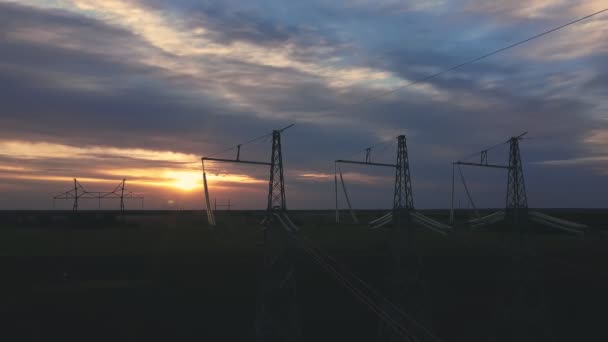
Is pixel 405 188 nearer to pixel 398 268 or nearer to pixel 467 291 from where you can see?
pixel 398 268

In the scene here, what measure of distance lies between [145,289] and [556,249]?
356 ft

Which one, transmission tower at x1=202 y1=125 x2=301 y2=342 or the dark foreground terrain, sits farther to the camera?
the dark foreground terrain

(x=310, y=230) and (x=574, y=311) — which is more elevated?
(x=310, y=230)

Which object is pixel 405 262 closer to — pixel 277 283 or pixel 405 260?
pixel 405 260

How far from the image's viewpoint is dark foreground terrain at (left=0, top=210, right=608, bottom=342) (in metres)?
70.9

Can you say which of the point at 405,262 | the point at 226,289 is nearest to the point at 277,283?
the point at 405,262

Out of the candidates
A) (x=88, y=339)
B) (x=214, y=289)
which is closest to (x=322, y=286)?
(x=214, y=289)

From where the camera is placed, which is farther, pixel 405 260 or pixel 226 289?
pixel 226 289

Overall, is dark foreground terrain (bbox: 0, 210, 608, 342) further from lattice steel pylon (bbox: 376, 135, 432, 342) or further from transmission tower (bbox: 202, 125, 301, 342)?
Result: transmission tower (bbox: 202, 125, 301, 342)

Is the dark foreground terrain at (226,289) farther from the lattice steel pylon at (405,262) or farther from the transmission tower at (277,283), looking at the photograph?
the transmission tower at (277,283)

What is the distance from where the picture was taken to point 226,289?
288 ft

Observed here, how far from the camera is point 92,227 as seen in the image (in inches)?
6841

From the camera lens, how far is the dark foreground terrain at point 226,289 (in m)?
70.9

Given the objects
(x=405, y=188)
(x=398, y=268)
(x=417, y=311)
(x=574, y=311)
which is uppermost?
(x=405, y=188)
